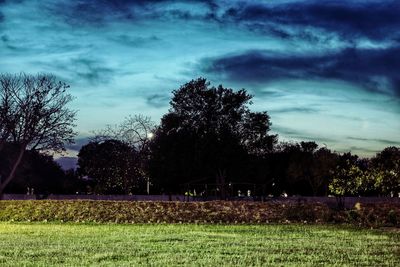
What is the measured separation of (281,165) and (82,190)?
31924 mm

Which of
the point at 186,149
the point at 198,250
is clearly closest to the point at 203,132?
the point at 186,149

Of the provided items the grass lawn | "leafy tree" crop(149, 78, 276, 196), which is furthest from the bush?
"leafy tree" crop(149, 78, 276, 196)

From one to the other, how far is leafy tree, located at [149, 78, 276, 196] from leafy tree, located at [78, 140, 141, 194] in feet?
41.7

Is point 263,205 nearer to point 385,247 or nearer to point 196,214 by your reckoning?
point 196,214

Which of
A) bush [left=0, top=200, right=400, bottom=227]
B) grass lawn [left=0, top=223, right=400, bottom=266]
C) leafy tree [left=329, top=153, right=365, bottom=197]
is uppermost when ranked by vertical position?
leafy tree [left=329, top=153, right=365, bottom=197]

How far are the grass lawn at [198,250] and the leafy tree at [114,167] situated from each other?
1758 inches

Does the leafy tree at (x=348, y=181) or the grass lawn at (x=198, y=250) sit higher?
the leafy tree at (x=348, y=181)

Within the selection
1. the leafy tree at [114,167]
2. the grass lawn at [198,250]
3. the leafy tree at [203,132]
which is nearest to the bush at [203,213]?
the grass lawn at [198,250]

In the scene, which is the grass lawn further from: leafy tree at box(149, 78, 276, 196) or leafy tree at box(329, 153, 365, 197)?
leafy tree at box(329, 153, 365, 197)

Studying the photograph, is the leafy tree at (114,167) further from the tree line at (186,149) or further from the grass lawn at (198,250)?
the grass lawn at (198,250)

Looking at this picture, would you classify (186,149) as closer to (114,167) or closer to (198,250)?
(114,167)

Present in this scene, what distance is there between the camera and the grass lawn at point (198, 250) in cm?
1092

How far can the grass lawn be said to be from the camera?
35.8 ft

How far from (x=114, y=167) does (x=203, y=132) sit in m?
18.5
